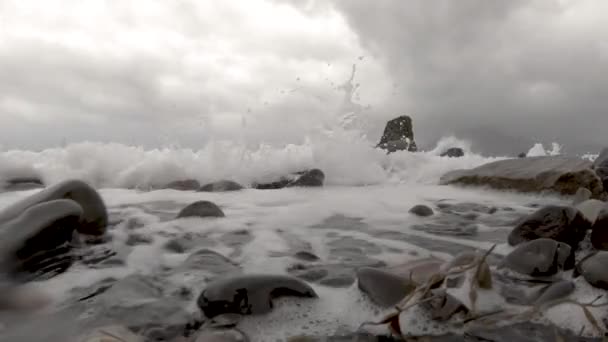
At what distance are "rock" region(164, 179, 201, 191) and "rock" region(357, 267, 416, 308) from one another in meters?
4.41

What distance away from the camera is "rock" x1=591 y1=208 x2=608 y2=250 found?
2271 mm

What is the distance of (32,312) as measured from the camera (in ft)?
5.64

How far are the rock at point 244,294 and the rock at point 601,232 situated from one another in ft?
5.48

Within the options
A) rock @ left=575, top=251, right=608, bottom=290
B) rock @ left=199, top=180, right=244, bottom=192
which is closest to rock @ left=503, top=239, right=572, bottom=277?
rock @ left=575, top=251, right=608, bottom=290

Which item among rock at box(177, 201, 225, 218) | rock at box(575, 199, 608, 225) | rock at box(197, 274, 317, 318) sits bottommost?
rock at box(197, 274, 317, 318)

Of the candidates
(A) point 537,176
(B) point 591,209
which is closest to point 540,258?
(B) point 591,209

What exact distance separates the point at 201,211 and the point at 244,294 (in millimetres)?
1952

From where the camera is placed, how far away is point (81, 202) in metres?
2.80

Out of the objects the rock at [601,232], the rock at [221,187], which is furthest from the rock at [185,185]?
the rock at [601,232]

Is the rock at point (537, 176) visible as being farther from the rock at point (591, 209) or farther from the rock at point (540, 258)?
the rock at point (540, 258)

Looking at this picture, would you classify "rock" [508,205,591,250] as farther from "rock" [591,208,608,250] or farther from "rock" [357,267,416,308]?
"rock" [357,267,416,308]

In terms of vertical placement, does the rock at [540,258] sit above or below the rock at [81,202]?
below

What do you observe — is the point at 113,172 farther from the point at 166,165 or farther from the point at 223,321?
the point at 223,321

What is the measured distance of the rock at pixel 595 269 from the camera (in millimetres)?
1773
